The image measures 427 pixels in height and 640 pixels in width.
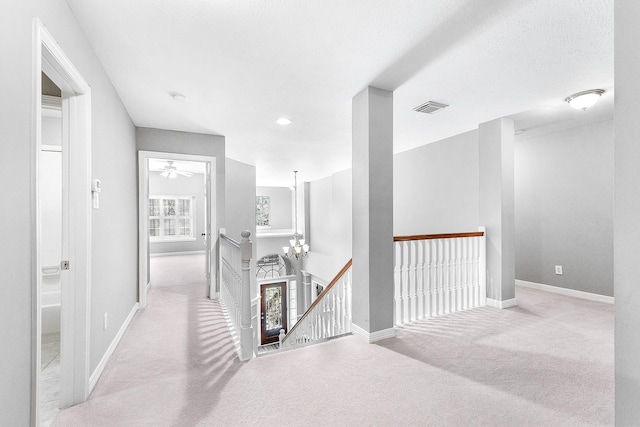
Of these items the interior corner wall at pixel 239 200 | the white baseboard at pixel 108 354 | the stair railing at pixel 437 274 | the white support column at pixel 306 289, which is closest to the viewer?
the white baseboard at pixel 108 354

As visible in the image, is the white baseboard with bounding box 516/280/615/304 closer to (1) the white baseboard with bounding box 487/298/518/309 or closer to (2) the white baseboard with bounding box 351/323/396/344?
(1) the white baseboard with bounding box 487/298/518/309

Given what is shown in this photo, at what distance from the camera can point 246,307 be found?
8.27 feet

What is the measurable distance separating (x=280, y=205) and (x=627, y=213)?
1078 centimetres

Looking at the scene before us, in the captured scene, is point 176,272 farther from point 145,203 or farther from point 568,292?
point 568,292

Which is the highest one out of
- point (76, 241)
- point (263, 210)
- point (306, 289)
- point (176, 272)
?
point (263, 210)

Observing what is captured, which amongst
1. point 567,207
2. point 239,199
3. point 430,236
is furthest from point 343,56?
point 239,199

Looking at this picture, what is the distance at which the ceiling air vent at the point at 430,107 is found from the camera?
3.20 meters

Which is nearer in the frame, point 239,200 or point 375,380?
point 375,380

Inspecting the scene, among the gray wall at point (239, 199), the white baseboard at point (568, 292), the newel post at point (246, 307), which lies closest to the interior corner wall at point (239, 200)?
the gray wall at point (239, 199)

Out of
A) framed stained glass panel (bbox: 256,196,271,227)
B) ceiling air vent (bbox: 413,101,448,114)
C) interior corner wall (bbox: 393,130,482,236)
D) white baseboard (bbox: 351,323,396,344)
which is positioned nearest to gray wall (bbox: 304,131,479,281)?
interior corner wall (bbox: 393,130,482,236)

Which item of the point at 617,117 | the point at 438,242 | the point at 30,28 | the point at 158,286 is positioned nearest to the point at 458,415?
the point at 617,117

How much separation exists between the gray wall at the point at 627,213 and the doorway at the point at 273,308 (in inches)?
358

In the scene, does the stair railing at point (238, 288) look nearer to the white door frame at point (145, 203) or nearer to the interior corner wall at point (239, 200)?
the white door frame at point (145, 203)

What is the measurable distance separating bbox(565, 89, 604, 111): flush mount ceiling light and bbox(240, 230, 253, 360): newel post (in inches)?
140
